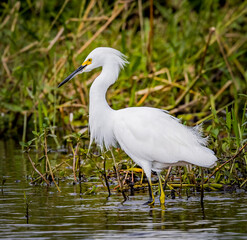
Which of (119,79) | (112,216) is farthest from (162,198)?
(119,79)

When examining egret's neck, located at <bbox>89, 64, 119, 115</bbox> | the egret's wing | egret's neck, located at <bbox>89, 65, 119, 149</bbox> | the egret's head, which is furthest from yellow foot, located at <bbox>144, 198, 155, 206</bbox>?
the egret's head

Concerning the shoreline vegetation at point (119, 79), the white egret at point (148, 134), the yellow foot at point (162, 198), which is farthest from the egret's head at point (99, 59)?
the shoreline vegetation at point (119, 79)

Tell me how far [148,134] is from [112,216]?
1197 mm

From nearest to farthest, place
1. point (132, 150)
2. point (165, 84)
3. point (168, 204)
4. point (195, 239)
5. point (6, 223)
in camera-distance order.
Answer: point (195, 239), point (6, 223), point (168, 204), point (132, 150), point (165, 84)

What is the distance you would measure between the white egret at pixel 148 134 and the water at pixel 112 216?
0.38 m

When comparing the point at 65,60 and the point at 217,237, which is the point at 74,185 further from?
the point at 65,60

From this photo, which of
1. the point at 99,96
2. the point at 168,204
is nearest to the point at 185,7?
the point at 99,96

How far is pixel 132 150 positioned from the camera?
242 inches

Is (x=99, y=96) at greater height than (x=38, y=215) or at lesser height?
greater

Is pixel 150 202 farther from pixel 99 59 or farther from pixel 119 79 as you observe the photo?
pixel 119 79

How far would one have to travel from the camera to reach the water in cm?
450

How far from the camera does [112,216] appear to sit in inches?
204

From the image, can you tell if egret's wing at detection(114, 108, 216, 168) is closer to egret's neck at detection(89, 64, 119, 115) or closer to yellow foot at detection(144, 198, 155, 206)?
egret's neck at detection(89, 64, 119, 115)

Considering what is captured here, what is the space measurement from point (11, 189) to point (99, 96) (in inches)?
52.2
